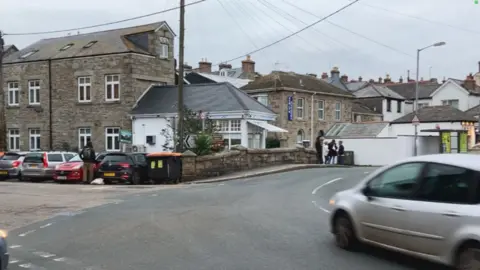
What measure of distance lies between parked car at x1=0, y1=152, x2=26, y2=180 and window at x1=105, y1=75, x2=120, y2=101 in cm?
1196

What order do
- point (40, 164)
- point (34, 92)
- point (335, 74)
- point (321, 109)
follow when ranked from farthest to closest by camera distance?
1. point (335, 74)
2. point (321, 109)
3. point (34, 92)
4. point (40, 164)

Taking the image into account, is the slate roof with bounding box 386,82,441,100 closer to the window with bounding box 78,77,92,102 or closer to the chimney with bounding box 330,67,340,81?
the chimney with bounding box 330,67,340,81

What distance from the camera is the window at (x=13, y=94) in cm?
4259

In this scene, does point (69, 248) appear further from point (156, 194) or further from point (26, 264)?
point (156, 194)

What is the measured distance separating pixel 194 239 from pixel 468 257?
4527 millimetres

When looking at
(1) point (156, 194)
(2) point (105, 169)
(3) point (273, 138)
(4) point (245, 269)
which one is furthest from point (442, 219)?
(3) point (273, 138)

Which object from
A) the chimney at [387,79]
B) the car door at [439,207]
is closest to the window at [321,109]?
the chimney at [387,79]

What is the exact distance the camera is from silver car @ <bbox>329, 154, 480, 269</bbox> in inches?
247

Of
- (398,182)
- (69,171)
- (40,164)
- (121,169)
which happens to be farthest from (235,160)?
(398,182)

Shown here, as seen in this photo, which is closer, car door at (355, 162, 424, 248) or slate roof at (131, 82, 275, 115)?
car door at (355, 162, 424, 248)

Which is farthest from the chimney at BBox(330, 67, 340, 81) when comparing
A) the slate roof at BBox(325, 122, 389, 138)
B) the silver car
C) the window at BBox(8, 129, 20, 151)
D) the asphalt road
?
the silver car

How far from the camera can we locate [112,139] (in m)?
38.6

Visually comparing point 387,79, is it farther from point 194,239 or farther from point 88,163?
point 194,239

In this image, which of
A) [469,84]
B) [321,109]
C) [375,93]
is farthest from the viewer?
[375,93]
